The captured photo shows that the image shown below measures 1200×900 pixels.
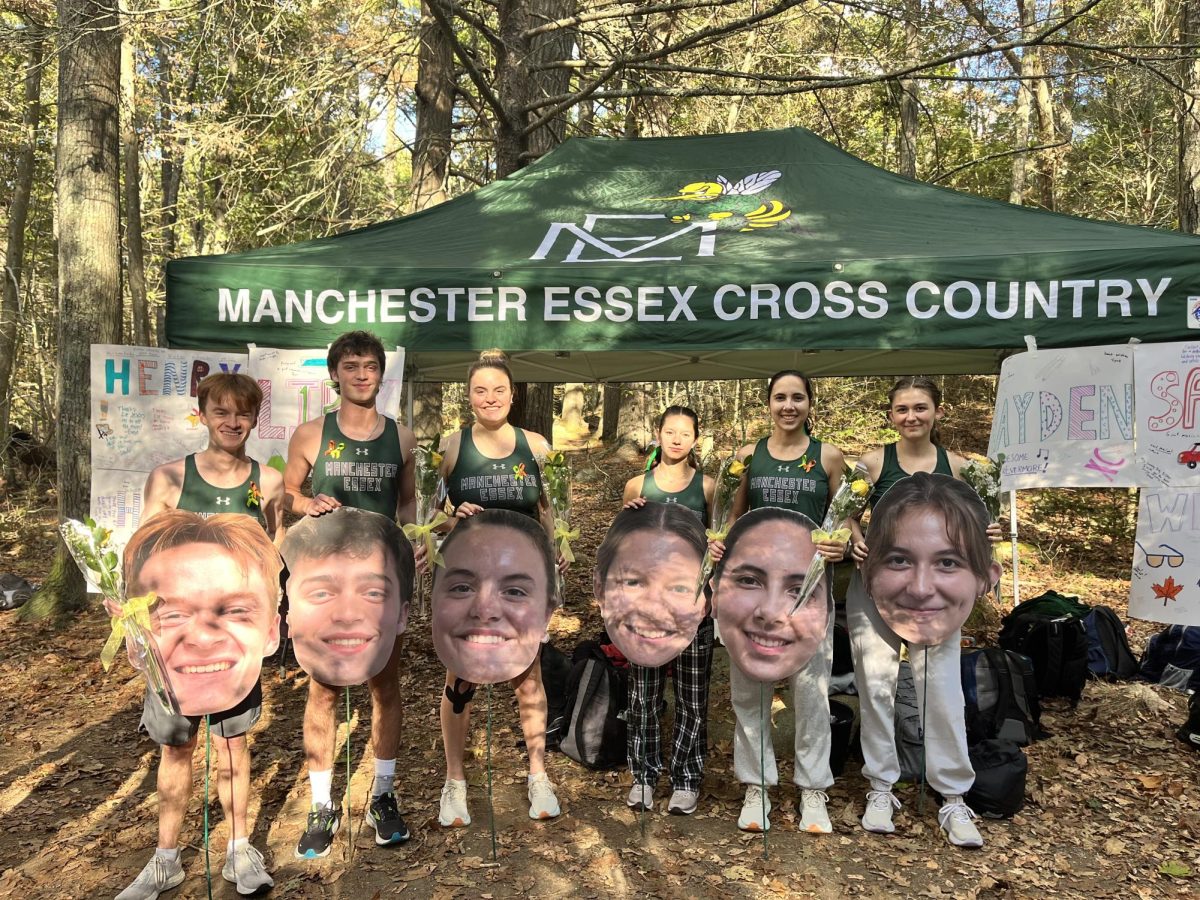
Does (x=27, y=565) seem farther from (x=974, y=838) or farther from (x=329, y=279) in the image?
(x=974, y=838)

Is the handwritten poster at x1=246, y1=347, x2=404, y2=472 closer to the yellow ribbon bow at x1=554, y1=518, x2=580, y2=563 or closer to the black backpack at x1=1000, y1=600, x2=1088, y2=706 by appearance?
the yellow ribbon bow at x1=554, y1=518, x2=580, y2=563

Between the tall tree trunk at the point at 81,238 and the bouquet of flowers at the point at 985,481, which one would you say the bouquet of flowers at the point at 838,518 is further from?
the tall tree trunk at the point at 81,238

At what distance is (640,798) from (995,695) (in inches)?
65.7

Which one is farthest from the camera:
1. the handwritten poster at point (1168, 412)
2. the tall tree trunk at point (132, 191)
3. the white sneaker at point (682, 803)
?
the tall tree trunk at point (132, 191)

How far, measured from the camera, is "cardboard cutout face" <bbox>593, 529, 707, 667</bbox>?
2.89 metres

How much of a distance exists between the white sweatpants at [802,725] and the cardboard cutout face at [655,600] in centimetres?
35

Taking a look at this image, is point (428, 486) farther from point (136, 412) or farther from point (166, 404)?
point (136, 412)

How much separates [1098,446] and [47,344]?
15.2 m

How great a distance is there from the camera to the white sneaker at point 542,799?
319 cm

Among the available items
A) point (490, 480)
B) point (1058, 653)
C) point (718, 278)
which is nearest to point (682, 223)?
point (718, 278)

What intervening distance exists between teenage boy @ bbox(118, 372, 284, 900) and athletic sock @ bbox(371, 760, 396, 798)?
0.44m

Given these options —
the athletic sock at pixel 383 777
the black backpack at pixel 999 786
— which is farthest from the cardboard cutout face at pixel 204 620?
the black backpack at pixel 999 786

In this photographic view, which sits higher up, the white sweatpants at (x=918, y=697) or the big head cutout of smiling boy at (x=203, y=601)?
the big head cutout of smiling boy at (x=203, y=601)

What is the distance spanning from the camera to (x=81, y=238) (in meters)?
5.77
